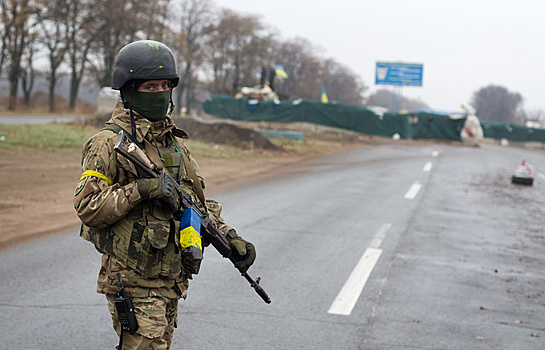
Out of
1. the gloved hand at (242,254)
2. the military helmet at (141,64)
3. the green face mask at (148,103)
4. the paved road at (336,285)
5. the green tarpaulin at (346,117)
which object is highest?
the green tarpaulin at (346,117)

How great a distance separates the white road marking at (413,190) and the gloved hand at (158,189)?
1139 cm

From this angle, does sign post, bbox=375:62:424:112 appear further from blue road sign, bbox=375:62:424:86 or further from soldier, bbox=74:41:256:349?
soldier, bbox=74:41:256:349

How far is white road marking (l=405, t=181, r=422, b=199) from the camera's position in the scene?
45.0 feet

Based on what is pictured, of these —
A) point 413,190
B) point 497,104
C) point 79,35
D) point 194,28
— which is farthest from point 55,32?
point 497,104

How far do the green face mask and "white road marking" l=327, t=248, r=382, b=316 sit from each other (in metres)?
3.25

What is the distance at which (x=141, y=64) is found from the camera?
2.81 metres

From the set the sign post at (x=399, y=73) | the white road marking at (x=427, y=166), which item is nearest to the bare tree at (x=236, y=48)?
the sign post at (x=399, y=73)

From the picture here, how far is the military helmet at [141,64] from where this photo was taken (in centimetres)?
281

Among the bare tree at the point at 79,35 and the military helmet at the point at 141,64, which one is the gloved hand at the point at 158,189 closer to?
the military helmet at the point at 141,64

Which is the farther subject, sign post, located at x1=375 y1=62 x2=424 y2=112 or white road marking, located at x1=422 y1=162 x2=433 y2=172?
sign post, located at x1=375 y1=62 x2=424 y2=112

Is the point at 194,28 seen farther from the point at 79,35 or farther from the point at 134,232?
the point at 134,232

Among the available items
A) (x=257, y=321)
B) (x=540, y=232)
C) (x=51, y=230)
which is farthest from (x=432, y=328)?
(x=540, y=232)

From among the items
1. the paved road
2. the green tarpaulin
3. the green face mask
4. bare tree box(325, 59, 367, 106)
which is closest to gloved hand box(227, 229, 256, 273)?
the green face mask

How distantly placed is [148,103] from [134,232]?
62cm
